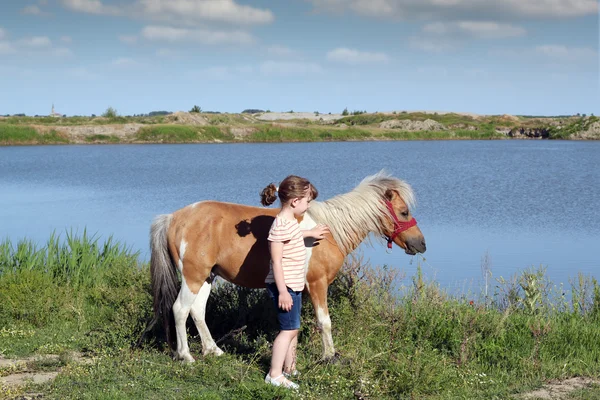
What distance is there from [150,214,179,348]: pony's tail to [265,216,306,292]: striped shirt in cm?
125

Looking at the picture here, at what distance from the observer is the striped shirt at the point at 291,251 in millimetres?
4702

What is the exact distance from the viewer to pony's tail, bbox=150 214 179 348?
5.54m

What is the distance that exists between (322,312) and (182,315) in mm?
1140

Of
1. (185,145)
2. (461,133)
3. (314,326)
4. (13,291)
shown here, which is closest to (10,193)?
(13,291)

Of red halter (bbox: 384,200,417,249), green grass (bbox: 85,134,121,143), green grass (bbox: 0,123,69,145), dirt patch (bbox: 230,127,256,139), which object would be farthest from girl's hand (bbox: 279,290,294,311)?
dirt patch (bbox: 230,127,256,139)

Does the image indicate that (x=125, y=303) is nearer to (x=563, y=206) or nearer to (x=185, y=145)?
(x=563, y=206)

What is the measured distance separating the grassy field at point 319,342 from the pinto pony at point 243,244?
0.39m

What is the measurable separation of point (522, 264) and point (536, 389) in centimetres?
730

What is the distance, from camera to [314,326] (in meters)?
5.79

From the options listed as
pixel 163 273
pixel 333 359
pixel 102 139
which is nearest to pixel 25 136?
pixel 102 139

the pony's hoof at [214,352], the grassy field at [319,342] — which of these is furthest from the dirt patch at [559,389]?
the pony's hoof at [214,352]

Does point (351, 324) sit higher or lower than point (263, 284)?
lower

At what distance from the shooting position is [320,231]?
4918 mm

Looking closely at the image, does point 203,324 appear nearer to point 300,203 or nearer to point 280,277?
point 280,277
